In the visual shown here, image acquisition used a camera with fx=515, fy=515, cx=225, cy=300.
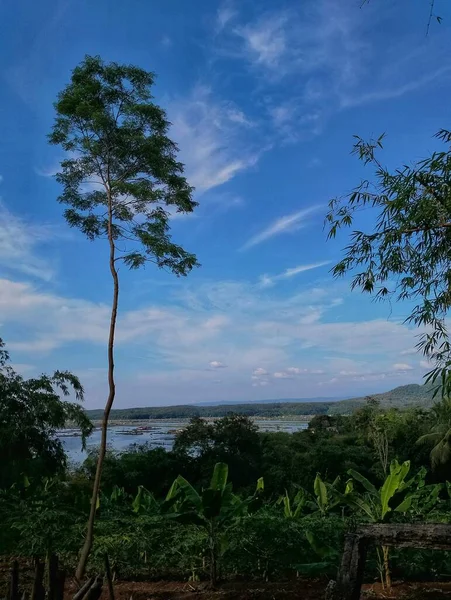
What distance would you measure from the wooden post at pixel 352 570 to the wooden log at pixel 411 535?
0.15 feet

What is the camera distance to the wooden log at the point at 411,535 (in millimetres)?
2271

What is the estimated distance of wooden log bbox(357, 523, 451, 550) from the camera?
2271 millimetres

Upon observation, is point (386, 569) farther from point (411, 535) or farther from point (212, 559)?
point (411, 535)

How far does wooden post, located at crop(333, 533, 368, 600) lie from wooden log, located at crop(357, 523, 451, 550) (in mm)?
46

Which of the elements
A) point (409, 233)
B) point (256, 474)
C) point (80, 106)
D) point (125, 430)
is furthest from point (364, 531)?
point (125, 430)

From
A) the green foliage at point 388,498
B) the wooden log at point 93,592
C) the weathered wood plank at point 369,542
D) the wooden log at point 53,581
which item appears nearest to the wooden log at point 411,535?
the weathered wood plank at point 369,542

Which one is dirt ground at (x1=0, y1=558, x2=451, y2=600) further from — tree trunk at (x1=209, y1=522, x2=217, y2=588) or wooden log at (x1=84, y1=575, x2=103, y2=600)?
wooden log at (x1=84, y1=575, x2=103, y2=600)

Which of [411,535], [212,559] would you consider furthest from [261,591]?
[411,535]

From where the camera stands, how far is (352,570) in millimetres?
2309

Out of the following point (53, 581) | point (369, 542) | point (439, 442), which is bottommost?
point (439, 442)

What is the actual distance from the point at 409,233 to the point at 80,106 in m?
3.20

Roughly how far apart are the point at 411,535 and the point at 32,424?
11535 millimetres

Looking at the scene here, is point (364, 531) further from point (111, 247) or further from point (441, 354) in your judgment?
point (111, 247)

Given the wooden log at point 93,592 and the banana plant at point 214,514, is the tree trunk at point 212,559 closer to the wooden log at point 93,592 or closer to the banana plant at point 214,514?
the banana plant at point 214,514
